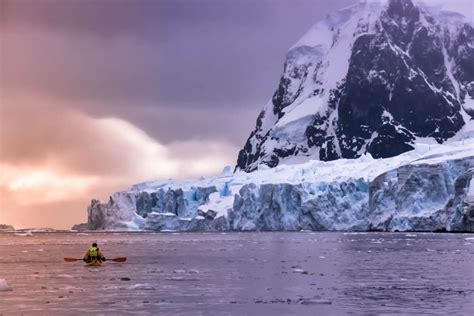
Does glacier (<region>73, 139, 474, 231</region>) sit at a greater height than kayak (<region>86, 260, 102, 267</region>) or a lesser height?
greater

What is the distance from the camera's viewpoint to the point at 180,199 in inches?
5359

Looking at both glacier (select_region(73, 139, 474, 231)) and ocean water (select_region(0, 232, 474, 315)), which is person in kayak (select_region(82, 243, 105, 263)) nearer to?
ocean water (select_region(0, 232, 474, 315))

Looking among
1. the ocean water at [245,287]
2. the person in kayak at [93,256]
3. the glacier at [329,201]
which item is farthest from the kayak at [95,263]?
the glacier at [329,201]

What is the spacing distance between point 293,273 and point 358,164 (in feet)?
374

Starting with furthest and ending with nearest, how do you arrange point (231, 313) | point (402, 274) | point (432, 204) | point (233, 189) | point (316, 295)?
point (233, 189), point (432, 204), point (402, 274), point (316, 295), point (231, 313)

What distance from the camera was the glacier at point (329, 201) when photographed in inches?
4131

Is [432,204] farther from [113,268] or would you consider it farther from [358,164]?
[113,268]

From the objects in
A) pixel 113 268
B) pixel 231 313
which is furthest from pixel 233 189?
pixel 231 313

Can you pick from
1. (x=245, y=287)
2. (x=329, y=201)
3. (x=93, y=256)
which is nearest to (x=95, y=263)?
(x=93, y=256)

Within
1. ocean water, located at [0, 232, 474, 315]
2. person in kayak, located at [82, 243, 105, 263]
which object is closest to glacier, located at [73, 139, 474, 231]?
ocean water, located at [0, 232, 474, 315]

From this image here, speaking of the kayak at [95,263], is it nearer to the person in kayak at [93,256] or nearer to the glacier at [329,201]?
the person in kayak at [93,256]

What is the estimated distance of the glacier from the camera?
105m

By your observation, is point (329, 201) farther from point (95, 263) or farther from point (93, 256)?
point (95, 263)

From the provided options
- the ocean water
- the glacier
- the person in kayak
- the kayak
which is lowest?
the ocean water
